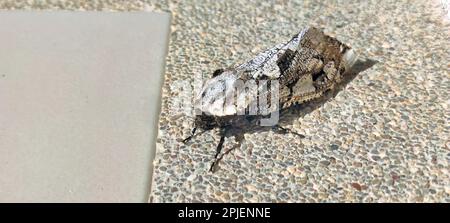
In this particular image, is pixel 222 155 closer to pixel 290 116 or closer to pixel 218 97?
pixel 218 97

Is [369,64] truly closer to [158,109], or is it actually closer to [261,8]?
[261,8]

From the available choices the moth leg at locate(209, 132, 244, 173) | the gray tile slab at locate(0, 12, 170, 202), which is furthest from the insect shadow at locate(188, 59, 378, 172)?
the gray tile slab at locate(0, 12, 170, 202)

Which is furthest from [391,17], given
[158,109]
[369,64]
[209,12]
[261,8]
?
[158,109]

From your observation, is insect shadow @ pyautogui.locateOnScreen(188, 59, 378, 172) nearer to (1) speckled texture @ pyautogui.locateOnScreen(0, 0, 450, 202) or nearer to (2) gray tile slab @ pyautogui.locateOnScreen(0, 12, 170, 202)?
(1) speckled texture @ pyautogui.locateOnScreen(0, 0, 450, 202)

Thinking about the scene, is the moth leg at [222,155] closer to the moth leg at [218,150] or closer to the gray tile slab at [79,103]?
the moth leg at [218,150]

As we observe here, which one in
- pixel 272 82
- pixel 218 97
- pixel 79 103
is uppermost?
pixel 272 82

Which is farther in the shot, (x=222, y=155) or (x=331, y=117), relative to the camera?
(x=331, y=117)

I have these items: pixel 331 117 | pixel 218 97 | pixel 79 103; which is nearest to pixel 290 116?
pixel 331 117
